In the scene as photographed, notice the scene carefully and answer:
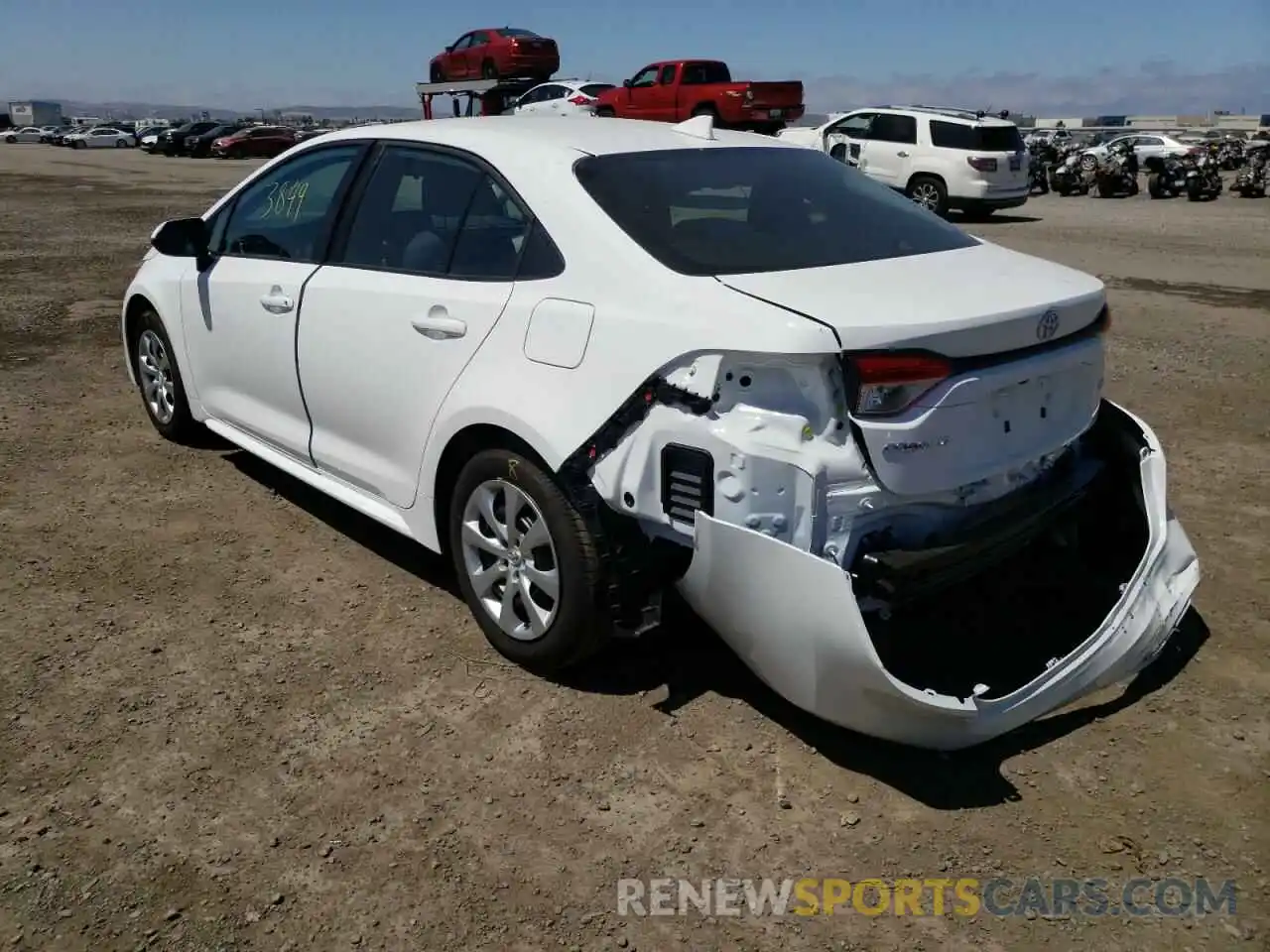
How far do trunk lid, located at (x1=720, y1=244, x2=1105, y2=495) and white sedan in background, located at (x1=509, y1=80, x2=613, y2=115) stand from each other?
21555 millimetres

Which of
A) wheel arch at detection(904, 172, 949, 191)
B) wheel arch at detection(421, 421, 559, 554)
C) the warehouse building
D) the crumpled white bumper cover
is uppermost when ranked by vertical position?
the warehouse building

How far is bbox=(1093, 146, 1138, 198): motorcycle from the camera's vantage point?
949 inches

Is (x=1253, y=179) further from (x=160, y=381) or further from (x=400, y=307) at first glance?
(x=400, y=307)

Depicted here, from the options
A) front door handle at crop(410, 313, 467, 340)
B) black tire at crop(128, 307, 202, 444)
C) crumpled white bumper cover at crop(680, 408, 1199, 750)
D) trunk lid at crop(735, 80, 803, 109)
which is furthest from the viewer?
trunk lid at crop(735, 80, 803, 109)

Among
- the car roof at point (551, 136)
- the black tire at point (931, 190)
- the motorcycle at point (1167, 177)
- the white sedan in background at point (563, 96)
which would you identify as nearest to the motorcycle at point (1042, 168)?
the motorcycle at point (1167, 177)

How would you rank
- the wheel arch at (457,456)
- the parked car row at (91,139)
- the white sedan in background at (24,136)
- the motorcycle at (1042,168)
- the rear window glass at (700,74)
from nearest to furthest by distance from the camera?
the wheel arch at (457,456) → the rear window glass at (700,74) → the motorcycle at (1042,168) → the parked car row at (91,139) → the white sedan in background at (24,136)

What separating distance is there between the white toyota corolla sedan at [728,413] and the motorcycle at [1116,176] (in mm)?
23415

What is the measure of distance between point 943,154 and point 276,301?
51.1 ft

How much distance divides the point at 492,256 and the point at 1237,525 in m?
3.43

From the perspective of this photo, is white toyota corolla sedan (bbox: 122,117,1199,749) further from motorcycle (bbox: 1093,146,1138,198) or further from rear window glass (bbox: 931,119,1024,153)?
motorcycle (bbox: 1093,146,1138,198)

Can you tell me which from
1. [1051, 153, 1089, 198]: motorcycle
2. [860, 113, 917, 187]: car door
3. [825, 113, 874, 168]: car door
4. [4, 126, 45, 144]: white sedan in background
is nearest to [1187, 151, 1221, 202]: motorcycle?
[1051, 153, 1089, 198]: motorcycle

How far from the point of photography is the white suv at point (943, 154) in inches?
676

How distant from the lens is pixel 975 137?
17203 mm

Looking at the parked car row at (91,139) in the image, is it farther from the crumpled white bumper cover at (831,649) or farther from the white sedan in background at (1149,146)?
the crumpled white bumper cover at (831,649)
